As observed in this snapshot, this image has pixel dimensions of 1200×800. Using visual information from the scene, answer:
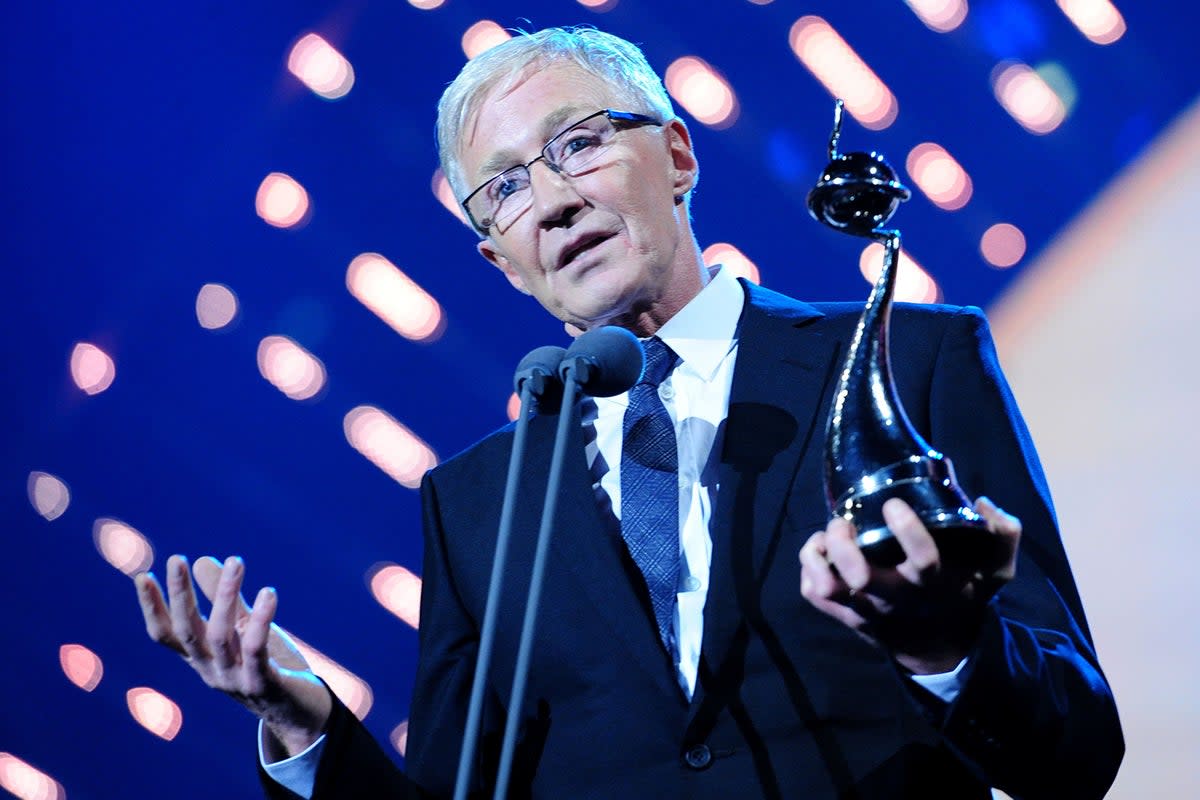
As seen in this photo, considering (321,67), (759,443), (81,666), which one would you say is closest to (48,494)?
(81,666)

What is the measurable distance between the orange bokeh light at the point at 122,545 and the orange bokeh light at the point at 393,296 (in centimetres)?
57

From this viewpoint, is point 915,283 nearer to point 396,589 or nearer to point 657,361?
point 657,361

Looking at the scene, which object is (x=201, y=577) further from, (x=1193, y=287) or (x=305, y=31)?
(x=1193, y=287)

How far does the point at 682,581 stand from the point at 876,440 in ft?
1.51

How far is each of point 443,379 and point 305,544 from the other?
1.22 ft

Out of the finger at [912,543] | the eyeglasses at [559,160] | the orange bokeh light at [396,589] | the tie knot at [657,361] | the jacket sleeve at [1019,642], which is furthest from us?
the orange bokeh light at [396,589]

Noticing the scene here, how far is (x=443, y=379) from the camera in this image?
7.37 ft

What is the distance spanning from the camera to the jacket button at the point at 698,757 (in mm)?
1340

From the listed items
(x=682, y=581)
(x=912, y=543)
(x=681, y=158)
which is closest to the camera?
(x=912, y=543)

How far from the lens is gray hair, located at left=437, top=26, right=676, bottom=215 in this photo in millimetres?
1851

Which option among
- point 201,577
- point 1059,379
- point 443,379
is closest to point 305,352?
point 443,379

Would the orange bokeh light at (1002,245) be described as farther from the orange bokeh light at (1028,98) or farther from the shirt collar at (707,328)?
the shirt collar at (707,328)

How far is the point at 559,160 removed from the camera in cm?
177

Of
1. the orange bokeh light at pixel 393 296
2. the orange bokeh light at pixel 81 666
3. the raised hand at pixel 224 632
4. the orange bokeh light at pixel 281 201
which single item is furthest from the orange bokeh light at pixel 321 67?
the raised hand at pixel 224 632
